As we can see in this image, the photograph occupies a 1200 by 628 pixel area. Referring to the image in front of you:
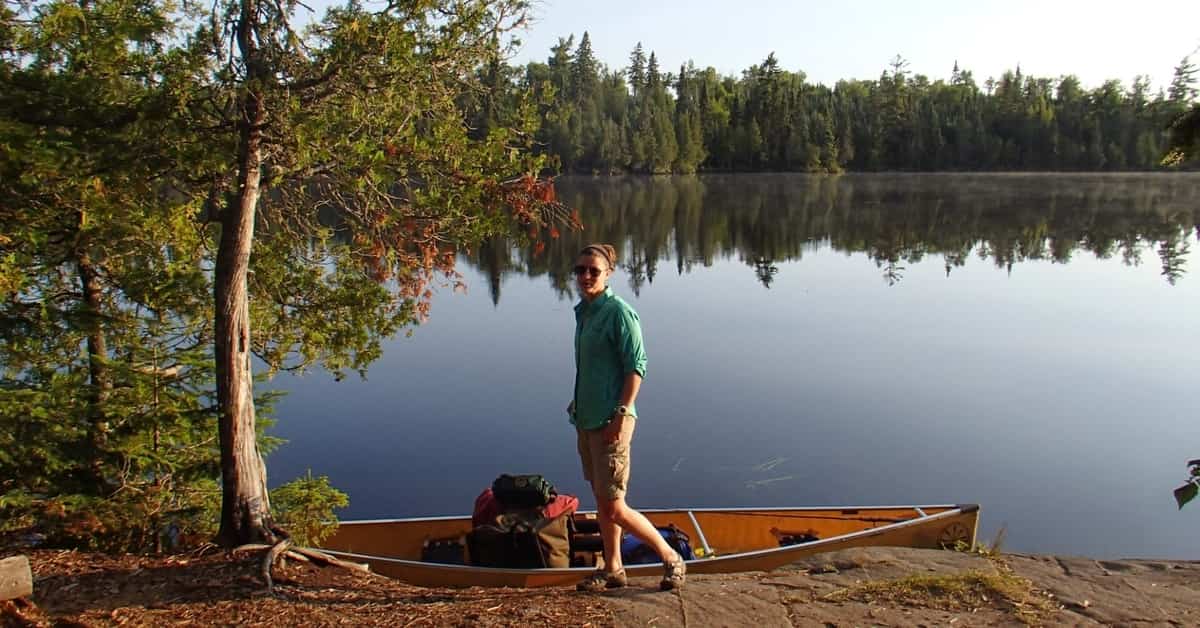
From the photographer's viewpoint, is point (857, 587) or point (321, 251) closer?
point (857, 587)

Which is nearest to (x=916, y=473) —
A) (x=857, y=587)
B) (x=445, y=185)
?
(x=857, y=587)

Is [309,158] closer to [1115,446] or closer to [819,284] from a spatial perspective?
[1115,446]

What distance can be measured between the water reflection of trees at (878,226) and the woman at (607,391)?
45.7 feet

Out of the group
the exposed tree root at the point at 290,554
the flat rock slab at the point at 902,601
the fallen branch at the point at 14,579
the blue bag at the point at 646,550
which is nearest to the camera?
the fallen branch at the point at 14,579

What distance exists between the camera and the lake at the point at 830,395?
34.4 ft

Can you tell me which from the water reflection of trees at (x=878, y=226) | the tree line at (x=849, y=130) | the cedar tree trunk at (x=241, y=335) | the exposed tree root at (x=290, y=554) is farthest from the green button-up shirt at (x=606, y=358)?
the tree line at (x=849, y=130)

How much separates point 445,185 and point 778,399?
936cm

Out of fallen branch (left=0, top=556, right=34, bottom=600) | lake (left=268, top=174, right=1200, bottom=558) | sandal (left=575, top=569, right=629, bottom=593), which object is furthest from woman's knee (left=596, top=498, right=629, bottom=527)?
fallen branch (left=0, top=556, right=34, bottom=600)

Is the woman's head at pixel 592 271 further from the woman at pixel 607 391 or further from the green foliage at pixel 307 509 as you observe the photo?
the green foliage at pixel 307 509

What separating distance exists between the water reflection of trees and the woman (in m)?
13.9

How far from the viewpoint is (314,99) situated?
503cm

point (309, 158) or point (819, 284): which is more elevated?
point (309, 158)

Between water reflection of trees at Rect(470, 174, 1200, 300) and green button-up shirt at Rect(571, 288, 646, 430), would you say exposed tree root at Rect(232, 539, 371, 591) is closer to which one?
green button-up shirt at Rect(571, 288, 646, 430)

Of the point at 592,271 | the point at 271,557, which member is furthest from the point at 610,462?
the point at 271,557
